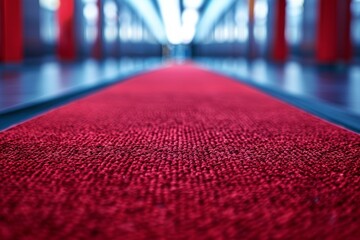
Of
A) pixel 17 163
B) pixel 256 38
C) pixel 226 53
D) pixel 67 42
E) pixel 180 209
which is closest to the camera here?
pixel 180 209

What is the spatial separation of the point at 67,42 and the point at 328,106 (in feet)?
44.7

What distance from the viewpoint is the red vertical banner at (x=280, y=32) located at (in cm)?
1627

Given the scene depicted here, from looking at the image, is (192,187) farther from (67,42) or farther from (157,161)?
(67,42)

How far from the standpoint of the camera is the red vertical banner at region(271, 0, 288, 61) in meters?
16.3

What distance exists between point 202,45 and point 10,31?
3662cm

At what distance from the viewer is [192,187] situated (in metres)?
1.49

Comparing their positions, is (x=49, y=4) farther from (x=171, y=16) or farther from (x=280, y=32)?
(x=171, y=16)

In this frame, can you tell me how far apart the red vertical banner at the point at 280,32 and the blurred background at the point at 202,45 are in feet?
0.11

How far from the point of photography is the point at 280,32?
53.8 ft

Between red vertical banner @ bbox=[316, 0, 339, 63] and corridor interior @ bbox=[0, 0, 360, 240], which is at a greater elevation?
red vertical banner @ bbox=[316, 0, 339, 63]

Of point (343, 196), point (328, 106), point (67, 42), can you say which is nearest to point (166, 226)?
point (343, 196)

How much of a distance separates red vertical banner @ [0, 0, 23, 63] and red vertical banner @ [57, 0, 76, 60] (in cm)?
588

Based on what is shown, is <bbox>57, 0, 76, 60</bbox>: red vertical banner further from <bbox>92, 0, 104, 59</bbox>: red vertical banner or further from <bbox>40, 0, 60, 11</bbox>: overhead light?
<bbox>92, 0, 104, 59</bbox>: red vertical banner

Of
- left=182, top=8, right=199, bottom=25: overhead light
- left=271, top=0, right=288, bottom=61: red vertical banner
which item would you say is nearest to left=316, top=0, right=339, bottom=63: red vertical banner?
left=271, top=0, right=288, bottom=61: red vertical banner
